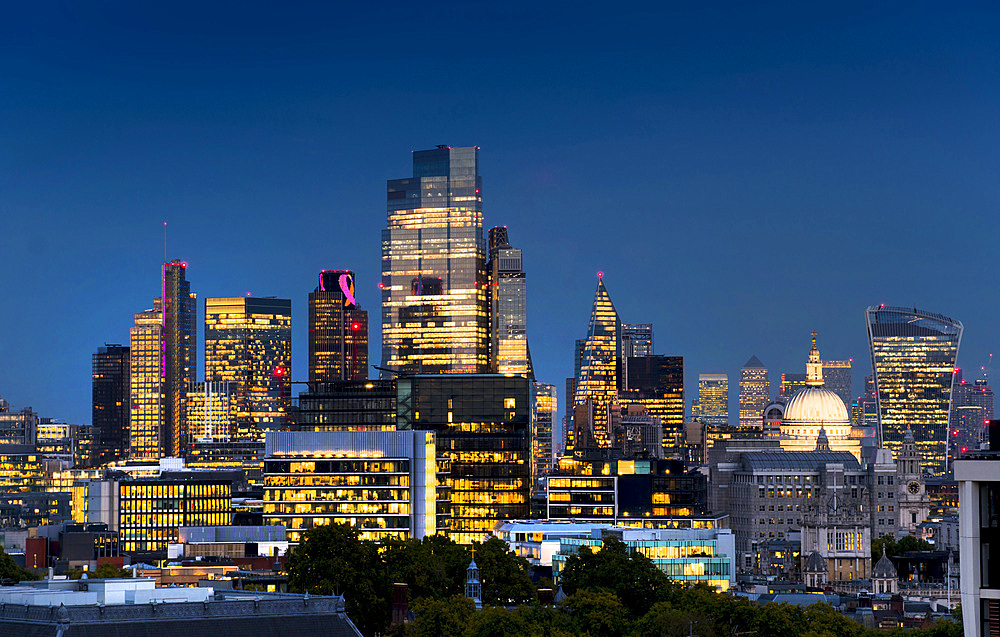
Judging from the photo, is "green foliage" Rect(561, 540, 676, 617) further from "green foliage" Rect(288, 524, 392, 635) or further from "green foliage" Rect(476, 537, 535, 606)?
"green foliage" Rect(288, 524, 392, 635)

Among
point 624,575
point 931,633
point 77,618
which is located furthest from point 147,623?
point 624,575

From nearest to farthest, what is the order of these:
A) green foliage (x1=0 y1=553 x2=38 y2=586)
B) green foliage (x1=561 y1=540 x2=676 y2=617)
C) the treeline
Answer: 1. the treeline
2. green foliage (x1=0 y1=553 x2=38 y2=586)
3. green foliage (x1=561 y1=540 x2=676 y2=617)

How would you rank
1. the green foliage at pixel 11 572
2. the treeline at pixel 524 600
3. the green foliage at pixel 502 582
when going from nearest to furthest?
1. the treeline at pixel 524 600
2. the green foliage at pixel 11 572
3. the green foliage at pixel 502 582

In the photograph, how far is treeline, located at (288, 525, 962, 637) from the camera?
15088 cm

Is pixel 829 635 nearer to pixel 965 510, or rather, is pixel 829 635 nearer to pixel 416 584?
pixel 416 584

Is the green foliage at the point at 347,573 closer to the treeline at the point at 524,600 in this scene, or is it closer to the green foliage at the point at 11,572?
the treeline at the point at 524,600

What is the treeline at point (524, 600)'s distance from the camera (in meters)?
151

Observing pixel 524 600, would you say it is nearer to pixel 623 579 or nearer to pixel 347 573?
pixel 623 579

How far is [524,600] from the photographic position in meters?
192

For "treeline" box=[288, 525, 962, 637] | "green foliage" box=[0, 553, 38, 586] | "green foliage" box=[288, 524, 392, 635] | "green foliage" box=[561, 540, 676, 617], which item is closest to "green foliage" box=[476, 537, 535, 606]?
"treeline" box=[288, 525, 962, 637]

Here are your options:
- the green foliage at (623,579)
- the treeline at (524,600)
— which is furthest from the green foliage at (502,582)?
the green foliage at (623,579)

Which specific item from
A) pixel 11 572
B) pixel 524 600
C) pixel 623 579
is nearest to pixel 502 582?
pixel 524 600

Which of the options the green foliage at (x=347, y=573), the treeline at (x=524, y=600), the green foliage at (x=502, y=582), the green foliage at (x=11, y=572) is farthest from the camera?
the green foliage at (x=502, y=582)

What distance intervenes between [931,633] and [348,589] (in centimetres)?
4860
